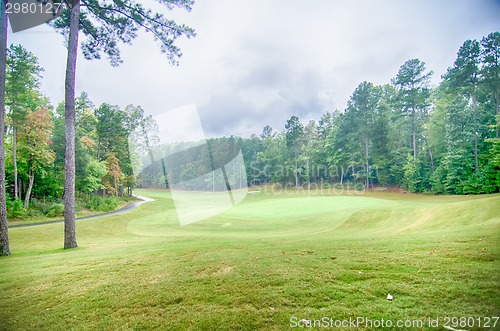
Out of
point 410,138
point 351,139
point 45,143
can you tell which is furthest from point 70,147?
point 410,138

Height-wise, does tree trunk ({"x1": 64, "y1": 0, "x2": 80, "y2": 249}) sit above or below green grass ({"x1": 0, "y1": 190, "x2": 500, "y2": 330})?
above

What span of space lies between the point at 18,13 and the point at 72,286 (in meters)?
11.0

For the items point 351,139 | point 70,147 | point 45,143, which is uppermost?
point 351,139

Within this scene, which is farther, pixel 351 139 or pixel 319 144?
pixel 319 144

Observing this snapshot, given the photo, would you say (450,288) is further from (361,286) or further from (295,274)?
(295,274)

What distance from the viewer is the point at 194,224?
16734 millimetres

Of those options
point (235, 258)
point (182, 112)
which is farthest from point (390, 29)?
point (182, 112)

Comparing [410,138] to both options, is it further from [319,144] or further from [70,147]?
[70,147]

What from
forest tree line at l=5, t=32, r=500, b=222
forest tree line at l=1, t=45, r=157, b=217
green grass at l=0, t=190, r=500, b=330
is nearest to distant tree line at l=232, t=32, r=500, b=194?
forest tree line at l=5, t=32, r=500, b=222

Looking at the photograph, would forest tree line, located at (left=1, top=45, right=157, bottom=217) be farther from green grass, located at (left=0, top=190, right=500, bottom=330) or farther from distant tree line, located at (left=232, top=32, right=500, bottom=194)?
distant tree line, located at (left=232, top=32, right=500, bottom=194)

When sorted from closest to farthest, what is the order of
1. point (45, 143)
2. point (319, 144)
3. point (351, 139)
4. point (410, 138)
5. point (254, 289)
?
point (254, 289) → point (45, 143) → point (410, 138) → point (351, 139) → point (319, 144)

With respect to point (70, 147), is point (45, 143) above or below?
above

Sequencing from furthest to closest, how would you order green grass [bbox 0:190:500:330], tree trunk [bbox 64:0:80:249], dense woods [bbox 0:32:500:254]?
dense woods [bbox 0:32:500:254] → tree trunk [bbox 64:0:80:249] → green grass [bbox 0:190:500:330]

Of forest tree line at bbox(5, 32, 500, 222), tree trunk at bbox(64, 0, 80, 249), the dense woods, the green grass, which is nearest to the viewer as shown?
the green grass
